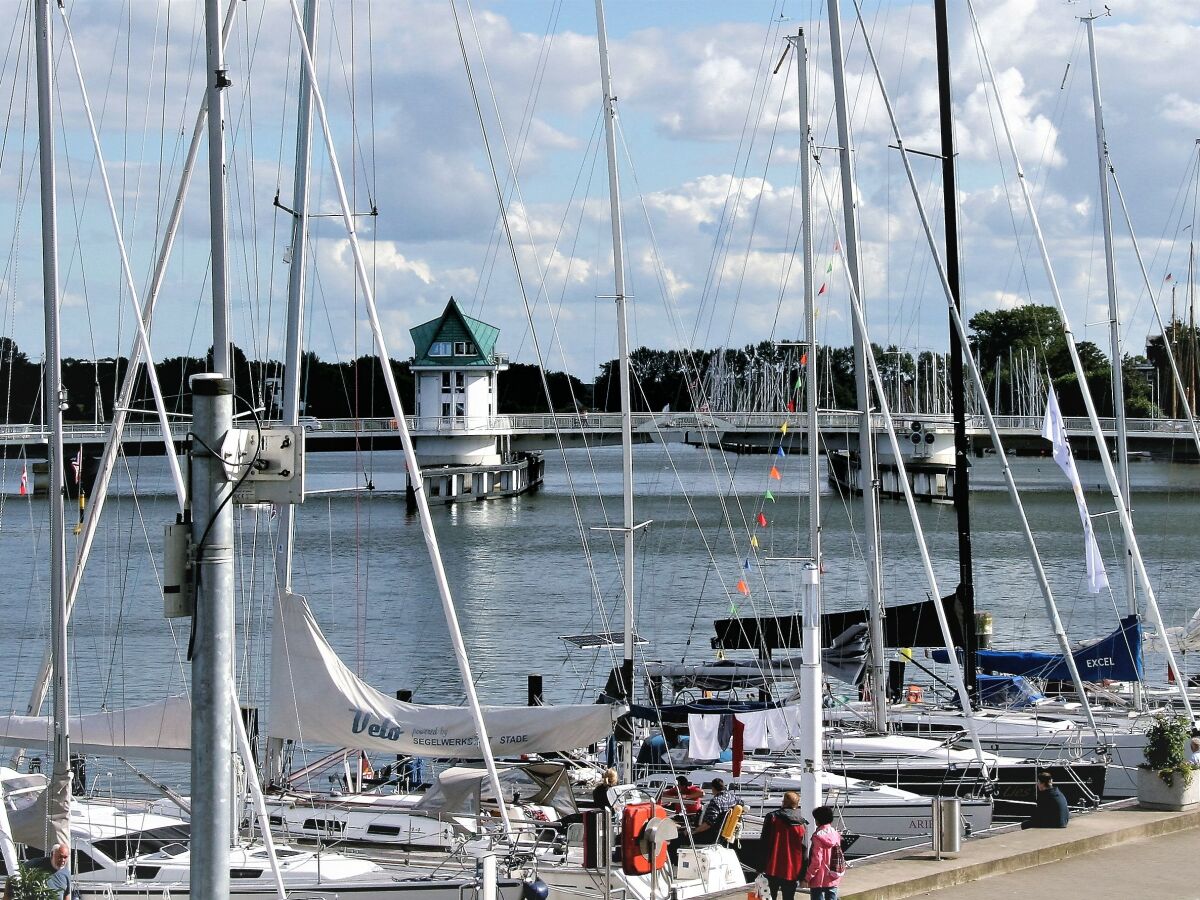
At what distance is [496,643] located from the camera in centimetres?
5153

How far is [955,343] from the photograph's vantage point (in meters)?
31.4

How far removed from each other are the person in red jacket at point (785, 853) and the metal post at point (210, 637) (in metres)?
7.37

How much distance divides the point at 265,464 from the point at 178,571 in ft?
2.55

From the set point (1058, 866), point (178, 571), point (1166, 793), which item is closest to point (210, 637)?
point (178, 571)

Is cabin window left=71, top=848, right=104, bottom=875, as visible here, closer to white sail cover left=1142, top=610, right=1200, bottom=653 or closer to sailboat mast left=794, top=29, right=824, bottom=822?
sailboat mast left=794, top=29, right=824, bottom=822

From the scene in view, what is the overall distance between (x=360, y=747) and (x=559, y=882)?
114 inches

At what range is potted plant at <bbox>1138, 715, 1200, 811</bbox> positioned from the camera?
2041 cm

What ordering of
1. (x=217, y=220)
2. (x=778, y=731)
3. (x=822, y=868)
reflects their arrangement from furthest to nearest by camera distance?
1. (x=778, y=731)
2. (x=822, y=868)
3. (x=217, y=220)

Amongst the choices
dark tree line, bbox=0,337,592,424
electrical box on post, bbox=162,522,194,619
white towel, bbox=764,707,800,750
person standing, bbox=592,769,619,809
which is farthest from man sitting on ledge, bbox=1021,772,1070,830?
dark tree line, bbox=0,337,592,424

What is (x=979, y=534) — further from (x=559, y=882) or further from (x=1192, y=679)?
(x=559, y=882)

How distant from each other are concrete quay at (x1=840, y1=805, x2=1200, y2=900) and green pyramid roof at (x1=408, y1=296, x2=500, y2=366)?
115249 mm

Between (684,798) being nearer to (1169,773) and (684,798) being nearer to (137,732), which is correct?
(1169,773)

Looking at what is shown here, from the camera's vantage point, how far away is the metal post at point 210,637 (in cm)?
879

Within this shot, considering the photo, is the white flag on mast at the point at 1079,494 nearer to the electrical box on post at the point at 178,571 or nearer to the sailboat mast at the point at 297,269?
the sailboat mast at the point at 297,269
